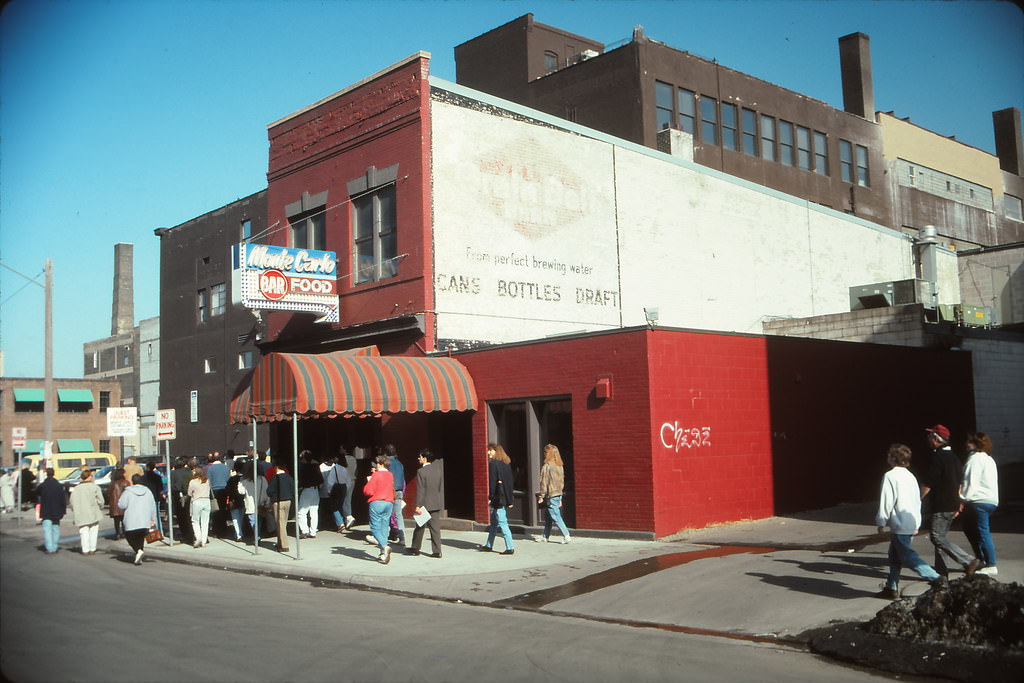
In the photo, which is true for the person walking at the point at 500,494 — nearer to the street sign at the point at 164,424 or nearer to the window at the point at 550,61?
the street sign at the point at 164,424

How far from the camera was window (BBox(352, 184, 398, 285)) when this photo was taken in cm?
2230

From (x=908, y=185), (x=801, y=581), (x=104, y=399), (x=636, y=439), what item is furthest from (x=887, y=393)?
(x=104, y=399)

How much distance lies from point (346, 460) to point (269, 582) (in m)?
7.12

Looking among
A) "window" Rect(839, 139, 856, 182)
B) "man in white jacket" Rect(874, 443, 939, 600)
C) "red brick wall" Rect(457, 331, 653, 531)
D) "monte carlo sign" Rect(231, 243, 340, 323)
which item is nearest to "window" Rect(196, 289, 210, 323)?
"monte carlo sign" Rect(231, 243, 340, 323)

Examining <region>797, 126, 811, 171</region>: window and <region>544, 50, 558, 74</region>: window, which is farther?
<region>544, 50, 558, 74</region>: window

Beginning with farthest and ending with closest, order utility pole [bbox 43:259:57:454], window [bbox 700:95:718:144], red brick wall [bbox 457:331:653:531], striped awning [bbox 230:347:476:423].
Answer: window [bbox 700:95:718:144]
utility pole [bbox 43:259:57:454]
striped awning [bbox 230:347:476:423]
red brick wall [bbox 457:331:653:531]

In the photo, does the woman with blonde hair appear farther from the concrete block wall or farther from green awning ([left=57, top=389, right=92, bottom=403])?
green awning ([left=57, top=389, right=92, bottom=403])

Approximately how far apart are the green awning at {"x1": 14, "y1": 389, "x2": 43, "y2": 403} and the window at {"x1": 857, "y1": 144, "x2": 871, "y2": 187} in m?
57.2

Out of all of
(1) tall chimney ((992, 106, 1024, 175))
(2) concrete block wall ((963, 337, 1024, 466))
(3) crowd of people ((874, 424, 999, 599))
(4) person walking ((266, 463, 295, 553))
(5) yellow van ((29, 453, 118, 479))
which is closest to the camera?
(3) crowd of people ((874, 424, 999, 599))

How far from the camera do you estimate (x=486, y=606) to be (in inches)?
475

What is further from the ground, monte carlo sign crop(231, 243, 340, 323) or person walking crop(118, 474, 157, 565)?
monte carlo sign crop(231, 243, 340, 323)

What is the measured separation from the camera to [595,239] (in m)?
25.0

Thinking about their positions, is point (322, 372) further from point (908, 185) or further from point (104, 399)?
point (104, 399)

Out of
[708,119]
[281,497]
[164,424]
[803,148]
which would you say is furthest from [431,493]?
[803,148]
